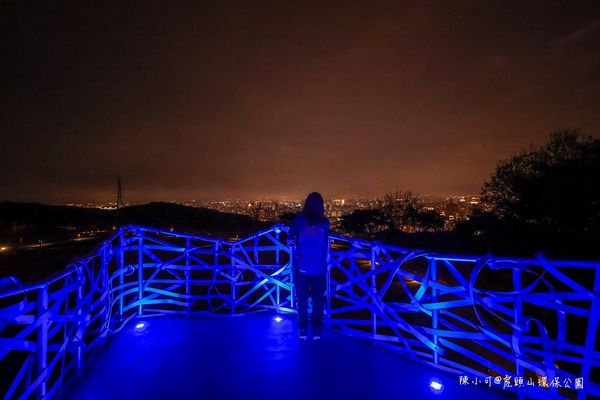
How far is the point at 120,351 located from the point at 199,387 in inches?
47.9

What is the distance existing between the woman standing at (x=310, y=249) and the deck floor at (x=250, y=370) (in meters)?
0.50

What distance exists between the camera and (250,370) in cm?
328

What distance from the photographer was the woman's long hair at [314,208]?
369 centimetres

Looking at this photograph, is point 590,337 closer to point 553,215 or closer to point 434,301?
point 434,301

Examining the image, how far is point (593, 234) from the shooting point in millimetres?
15164

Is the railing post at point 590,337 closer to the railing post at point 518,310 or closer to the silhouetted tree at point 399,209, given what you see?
the railing post at point 518,310

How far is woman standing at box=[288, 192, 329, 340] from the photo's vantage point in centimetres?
370

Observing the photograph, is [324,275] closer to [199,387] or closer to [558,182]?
[199,387]

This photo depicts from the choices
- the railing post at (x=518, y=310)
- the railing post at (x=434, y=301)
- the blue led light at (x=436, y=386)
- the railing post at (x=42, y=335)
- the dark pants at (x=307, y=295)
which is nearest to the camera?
the railing post at (x=42, y=335)

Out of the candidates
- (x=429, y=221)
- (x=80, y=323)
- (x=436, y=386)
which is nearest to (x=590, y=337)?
(x=436, y=386)

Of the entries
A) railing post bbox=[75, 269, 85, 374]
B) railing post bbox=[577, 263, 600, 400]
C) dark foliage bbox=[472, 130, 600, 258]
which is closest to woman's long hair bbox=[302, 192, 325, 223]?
railing post bbox=[75, 269, 85, 374]

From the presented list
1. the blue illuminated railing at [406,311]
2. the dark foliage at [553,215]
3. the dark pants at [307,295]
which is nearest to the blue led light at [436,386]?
the blue illuminated railing at [406,311]

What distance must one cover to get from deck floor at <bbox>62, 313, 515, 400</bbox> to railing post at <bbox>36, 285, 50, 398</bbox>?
0.36m

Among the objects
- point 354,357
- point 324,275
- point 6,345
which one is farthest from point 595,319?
point 6,345
